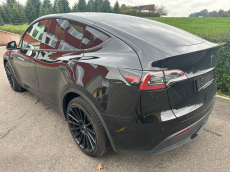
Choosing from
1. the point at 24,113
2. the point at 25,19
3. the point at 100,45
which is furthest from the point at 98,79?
the point at 25,19

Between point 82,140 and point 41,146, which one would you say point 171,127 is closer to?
point 82,140

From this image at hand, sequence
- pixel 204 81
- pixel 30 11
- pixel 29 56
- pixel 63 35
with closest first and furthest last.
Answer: pixel 204 81 < pixel 63 35 < pixel 29 56 < pixel 30 11

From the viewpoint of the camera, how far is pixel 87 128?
2258mm

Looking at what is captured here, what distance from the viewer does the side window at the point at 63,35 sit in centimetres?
233

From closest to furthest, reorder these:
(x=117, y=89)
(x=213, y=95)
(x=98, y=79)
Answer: (x=117, y=89) < (x=98, y=79) < (x=213, y=95)

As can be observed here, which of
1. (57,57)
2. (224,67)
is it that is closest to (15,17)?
(57,57)

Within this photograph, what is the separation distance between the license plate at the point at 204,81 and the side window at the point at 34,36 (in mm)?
2365

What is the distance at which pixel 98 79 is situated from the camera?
188 centimetres

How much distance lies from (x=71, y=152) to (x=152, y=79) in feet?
5.14

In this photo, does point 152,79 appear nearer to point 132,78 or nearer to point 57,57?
point 132,78

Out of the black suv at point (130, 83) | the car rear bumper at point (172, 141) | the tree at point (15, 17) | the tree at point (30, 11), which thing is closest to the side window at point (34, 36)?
the black suv at point (130, 83)

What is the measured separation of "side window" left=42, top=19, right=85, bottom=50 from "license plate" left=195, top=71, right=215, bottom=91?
142 cm

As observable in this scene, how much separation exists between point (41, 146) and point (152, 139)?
1.64m

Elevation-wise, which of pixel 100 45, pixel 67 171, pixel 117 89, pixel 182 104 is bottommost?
pixel 67 171
